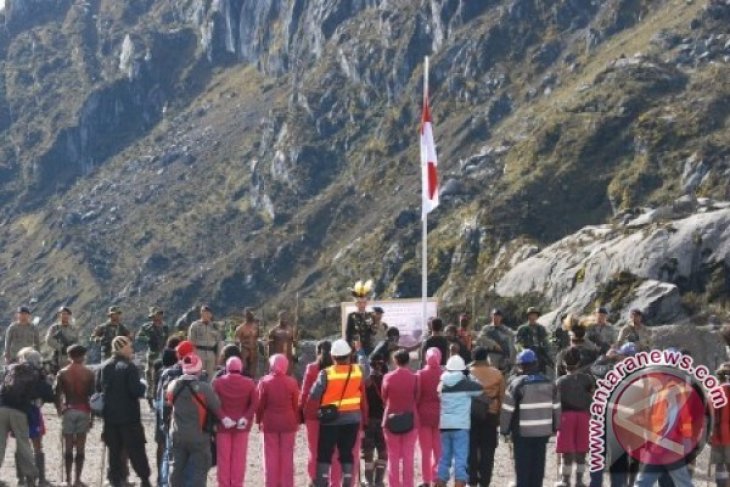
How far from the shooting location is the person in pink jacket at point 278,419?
48.4 ft

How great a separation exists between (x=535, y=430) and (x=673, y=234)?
737 inches

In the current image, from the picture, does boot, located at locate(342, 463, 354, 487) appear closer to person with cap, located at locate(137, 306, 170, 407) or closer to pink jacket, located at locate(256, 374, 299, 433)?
pink jacket, located at locate(256, 374, 299, 433)

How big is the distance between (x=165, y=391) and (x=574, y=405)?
15.1ft

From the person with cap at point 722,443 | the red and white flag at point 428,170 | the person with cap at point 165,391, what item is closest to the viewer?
the person with cap at point 165,391

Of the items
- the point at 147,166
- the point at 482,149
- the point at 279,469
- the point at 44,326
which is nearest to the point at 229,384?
the point at 279,469

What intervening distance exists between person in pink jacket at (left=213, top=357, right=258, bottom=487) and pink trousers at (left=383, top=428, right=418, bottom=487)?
165 centimetres

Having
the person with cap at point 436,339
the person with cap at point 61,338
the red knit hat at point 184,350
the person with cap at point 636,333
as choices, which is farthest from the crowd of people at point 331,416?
the person with cap at point 61,338

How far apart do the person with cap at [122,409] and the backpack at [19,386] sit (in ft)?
2.82

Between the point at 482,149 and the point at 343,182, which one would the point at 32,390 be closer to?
the point at 482,149

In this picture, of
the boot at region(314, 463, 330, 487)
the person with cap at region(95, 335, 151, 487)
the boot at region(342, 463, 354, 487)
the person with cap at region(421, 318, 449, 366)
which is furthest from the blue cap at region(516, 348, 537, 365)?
the person with cap at region(95, 335, 151, 487)

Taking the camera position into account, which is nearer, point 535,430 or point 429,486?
point 535,430

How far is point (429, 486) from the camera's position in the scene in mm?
15820

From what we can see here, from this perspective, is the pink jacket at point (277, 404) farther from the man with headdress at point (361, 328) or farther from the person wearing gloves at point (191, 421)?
the man with headdress at point (361, 328)

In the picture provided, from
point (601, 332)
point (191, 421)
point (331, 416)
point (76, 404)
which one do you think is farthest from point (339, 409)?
point (601, 332)
